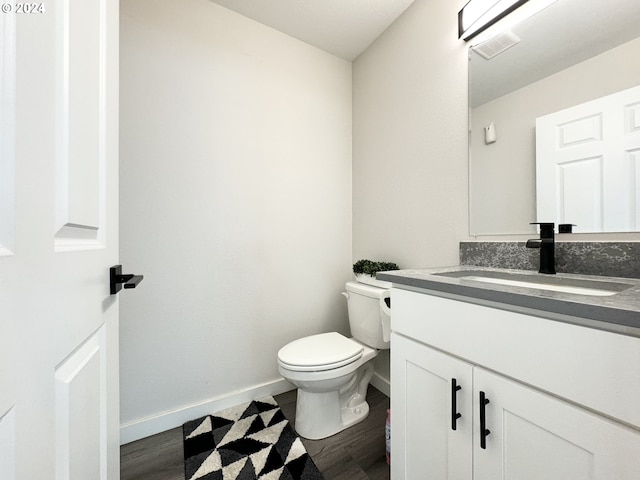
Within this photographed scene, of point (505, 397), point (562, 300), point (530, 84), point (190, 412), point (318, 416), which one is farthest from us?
point (190, 412)

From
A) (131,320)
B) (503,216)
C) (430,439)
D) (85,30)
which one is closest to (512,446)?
(430,439)

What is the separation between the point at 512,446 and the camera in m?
0.61

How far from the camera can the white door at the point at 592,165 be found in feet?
Answer: 2.73

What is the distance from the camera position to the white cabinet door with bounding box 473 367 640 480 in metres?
0.47

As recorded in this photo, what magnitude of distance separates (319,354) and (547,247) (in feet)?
3.49

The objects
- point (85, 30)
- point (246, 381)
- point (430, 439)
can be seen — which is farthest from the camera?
point (246, 381)

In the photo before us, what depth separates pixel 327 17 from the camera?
1586mm

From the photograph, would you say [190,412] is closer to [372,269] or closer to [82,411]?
[82,411]

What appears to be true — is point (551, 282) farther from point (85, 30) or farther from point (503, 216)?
point (85, 30)

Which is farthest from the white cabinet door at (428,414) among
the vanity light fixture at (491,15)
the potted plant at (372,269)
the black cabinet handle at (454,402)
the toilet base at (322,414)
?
the vanity light fixture at (491,15)

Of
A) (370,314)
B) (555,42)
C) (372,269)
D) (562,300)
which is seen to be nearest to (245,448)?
(370,314)

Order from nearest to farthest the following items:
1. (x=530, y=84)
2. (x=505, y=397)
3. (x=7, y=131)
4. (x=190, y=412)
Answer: (x=7, y=131) < (x=505, y=397) < (x=530, y=84) < (x=190, y=412)

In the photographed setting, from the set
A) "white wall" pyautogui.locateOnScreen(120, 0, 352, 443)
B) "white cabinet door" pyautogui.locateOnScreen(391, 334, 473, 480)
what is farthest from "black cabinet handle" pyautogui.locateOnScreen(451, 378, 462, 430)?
"white wall" pyautogui.locateOnScreen(120, 0, 352, 443)

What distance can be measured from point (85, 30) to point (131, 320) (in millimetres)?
1258
